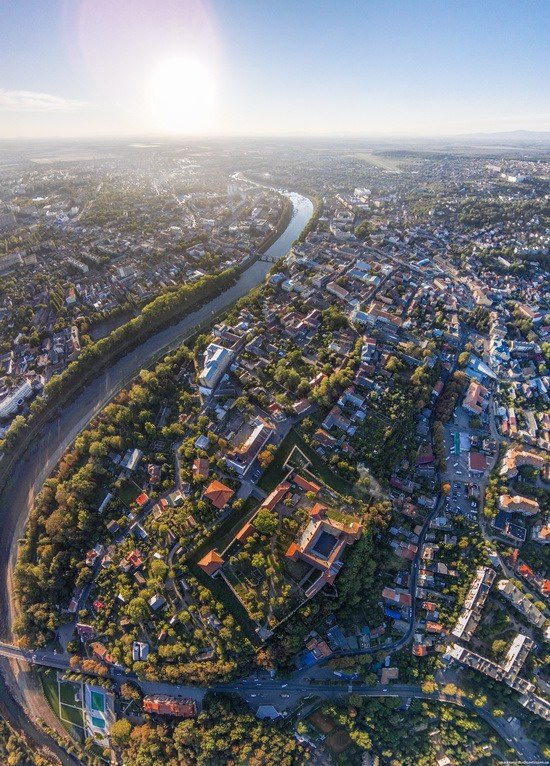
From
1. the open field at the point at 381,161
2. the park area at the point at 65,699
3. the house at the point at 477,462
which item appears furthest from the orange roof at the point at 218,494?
the open field at the point at 381,161

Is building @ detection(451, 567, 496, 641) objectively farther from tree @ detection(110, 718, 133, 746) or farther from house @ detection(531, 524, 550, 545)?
tree @ detection(110, 718, 133, 746)

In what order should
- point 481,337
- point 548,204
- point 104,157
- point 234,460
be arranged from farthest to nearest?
1. point 104,157
2. point 548,204
3. point 481,337
4. point 234,460

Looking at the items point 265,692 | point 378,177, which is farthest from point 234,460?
point 378,177

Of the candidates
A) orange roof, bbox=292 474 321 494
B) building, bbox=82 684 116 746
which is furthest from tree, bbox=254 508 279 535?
building, bbox=82 684 116 746

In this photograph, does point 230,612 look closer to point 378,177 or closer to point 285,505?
point 285,505

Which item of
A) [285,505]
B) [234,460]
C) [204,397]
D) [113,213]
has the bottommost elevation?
[285,505]

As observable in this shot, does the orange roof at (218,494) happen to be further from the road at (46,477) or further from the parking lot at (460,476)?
the parking lot at (460,476)

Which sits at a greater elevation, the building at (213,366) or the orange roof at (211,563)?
the building at (213,366)

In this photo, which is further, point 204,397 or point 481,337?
point 481,337
